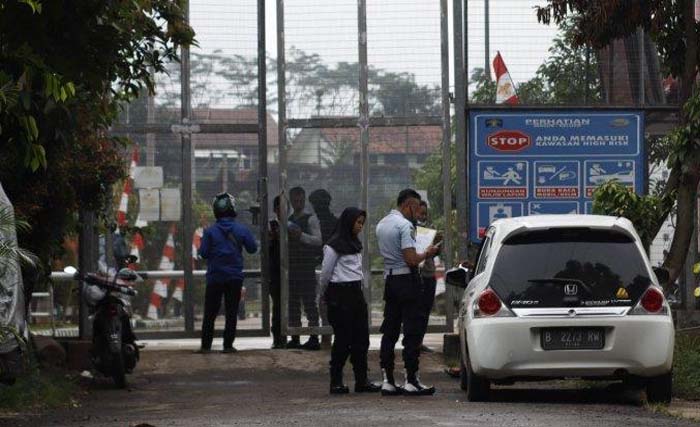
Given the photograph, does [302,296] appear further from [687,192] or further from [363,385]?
[363,385]

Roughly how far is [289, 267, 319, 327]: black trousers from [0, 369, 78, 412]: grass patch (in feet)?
18.3

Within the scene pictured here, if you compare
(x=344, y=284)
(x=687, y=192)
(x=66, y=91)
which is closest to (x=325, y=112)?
(x=687, y=192)

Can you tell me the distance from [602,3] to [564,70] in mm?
2081

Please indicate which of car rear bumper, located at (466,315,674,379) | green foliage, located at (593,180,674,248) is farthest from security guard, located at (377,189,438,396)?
green foliage, located at (593,180,674,248)

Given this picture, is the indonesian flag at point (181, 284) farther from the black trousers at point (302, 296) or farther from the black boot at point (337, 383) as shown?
the black boot at point (337, 383)

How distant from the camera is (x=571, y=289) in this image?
591 inches

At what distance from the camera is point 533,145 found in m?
21.3

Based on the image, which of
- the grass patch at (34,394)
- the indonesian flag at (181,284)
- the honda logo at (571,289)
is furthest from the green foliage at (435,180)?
the honda logo at (571,289)

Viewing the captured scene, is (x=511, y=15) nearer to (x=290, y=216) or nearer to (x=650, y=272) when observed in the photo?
(x=290, y=216)

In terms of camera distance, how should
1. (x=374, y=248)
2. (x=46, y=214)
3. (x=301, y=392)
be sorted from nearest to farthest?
(x=301, y=392)
(x=46, y=214)
(x=374, y=248)

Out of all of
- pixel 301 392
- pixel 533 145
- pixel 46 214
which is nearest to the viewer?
pixel 301 392

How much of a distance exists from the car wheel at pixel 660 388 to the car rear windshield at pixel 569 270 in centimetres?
65

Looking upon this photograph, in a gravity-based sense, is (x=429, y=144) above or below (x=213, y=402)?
above

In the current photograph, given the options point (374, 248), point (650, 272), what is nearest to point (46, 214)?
point (374, 248)
